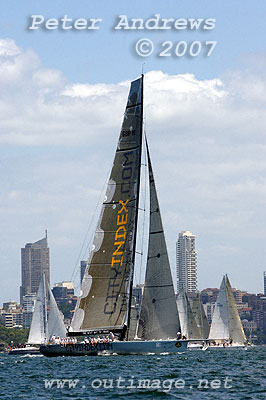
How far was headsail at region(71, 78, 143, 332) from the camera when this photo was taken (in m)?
61.1

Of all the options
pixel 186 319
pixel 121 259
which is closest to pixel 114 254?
pixel 121 259

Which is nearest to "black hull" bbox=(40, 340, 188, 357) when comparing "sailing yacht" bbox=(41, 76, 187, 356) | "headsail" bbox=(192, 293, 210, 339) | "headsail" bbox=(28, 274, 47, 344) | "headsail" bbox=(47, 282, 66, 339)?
"sailing yacht" bbox=(41, 76, 187, 356)

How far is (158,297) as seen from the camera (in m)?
59.2

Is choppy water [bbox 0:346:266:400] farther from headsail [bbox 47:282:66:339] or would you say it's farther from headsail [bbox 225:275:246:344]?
headsail [bbox 225:275:246:344]

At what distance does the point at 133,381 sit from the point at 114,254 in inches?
809

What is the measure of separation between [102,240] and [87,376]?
17.7m

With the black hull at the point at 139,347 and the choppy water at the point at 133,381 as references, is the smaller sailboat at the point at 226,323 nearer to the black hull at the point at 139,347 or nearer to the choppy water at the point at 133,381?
the black hull at the point at 139,347

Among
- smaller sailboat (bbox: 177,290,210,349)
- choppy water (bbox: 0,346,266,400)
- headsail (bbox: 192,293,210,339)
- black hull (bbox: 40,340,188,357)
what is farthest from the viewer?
headsail (bbox: 192,293,210,339)

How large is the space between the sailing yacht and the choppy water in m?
5.64

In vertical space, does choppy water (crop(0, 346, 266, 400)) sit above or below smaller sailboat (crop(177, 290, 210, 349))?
below

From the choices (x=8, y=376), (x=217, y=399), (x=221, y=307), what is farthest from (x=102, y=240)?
(x=221, y=307)

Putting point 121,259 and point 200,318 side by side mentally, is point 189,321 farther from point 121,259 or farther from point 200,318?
point 121,259

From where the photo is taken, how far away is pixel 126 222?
202 feet

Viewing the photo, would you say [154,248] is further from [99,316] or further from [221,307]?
[221,307]
